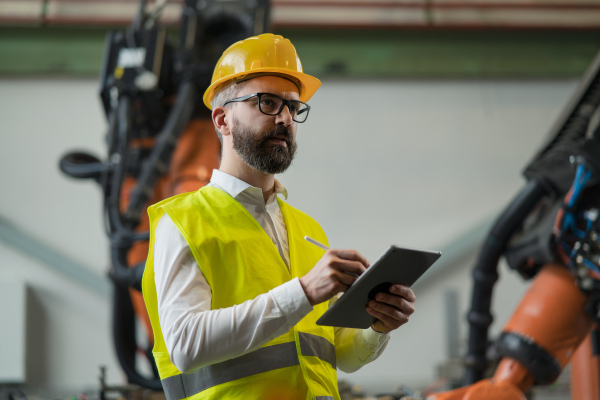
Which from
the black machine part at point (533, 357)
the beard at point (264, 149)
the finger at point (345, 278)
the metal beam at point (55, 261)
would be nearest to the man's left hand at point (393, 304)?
the finger at point (345, 278)

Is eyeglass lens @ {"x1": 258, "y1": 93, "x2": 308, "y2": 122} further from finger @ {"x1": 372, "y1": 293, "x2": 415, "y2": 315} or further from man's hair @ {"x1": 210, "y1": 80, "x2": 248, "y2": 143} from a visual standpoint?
finger @ {"x1": 372, "y1": 293, "x2": 415, "y2": 315}

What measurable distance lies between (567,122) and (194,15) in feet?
7.54

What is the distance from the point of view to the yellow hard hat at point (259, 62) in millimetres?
1744

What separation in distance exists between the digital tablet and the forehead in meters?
0.53

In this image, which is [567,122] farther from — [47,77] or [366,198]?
[47,77]

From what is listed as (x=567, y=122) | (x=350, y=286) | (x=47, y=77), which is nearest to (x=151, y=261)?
(x=350, y=286)

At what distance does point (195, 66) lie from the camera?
4.25 metres

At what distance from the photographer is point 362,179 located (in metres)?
7.98

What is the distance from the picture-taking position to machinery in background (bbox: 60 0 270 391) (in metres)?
4.17

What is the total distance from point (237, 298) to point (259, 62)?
57 cm

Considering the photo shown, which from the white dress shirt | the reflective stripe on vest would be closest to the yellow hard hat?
the white dress shirt

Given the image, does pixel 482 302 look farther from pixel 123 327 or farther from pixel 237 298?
pixel 237 298

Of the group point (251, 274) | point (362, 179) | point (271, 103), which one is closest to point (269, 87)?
point (271, 103)

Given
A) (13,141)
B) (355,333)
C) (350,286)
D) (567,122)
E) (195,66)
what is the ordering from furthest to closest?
1. (13,141)
2. (195,66)
3. (567,122)
4. (355,333)
5. (350,286)
